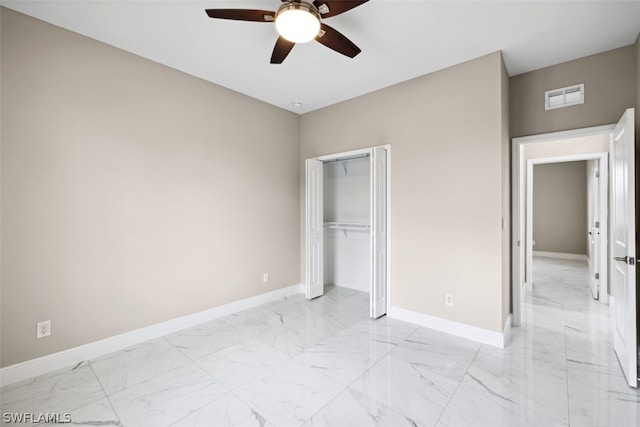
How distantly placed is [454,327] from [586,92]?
2701 millimetres

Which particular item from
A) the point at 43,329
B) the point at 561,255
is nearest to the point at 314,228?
the point at 43,329

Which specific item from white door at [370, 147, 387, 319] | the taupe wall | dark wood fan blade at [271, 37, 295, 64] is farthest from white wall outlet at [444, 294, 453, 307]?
the taupe wall

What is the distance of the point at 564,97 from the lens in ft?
9.50

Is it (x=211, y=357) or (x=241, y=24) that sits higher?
(x=241, y=24)

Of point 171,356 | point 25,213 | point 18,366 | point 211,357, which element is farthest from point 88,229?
→ point 211,357

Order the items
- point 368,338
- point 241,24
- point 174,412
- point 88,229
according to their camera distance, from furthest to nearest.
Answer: point 368,338
point 88,229
point 241,24
point 174,412

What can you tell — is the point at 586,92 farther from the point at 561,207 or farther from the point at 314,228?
the point at 561,207

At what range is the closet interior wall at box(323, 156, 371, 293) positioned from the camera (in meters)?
4.49

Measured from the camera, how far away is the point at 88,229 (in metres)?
2.54

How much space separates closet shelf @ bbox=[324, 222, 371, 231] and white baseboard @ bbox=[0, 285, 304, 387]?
159 cm

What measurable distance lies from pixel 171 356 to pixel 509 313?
3530 millimetres

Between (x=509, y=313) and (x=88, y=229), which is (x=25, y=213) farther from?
(x=509, y=313)

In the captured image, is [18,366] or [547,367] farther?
[547,367]
